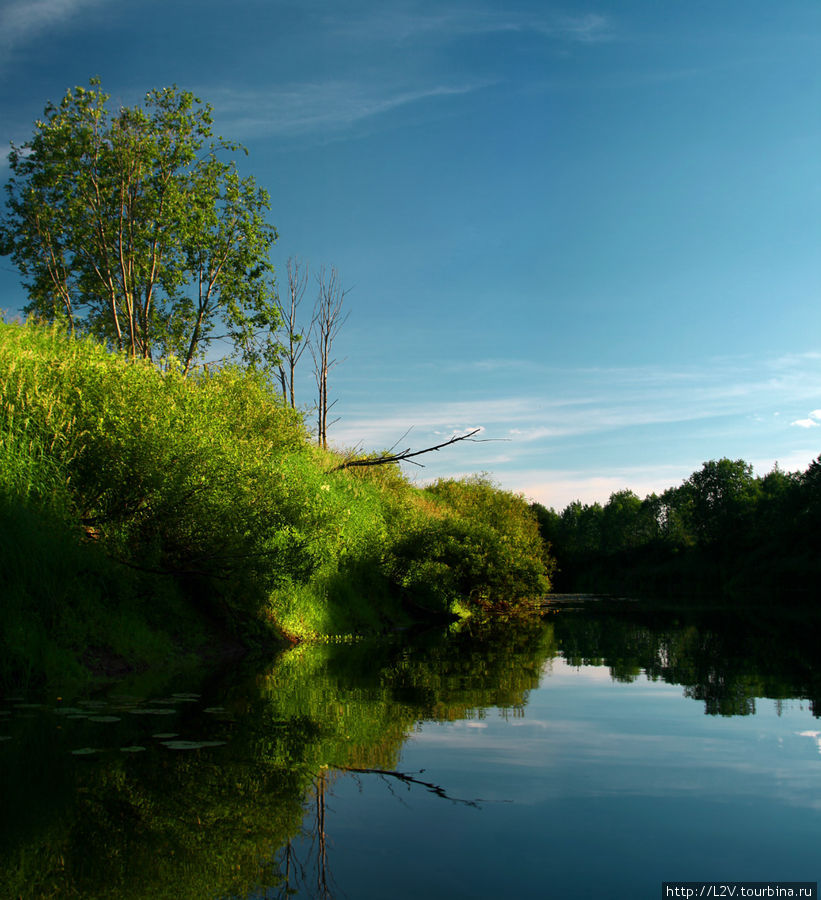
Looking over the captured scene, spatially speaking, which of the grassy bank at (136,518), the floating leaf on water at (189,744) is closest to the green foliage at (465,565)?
the grassy bank at (136,518)

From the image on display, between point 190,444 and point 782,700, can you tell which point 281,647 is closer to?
point 190,444

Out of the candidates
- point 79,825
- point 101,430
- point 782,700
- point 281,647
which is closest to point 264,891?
point 79,825

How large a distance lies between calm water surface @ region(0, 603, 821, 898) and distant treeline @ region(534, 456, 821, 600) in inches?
2871

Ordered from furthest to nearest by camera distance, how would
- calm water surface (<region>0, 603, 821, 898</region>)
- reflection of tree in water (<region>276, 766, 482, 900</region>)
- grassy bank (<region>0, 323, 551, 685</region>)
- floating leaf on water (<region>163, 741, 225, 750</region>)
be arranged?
grassy bank (<region>0, 323, 551, 685</region>), floating leaf on water (<region>163, 741, 225, 750</region>), calm water surface (<region>0, 603, 821, 898</region>), reflection of tree in water (<region>276, 766, 482, 900</region>)

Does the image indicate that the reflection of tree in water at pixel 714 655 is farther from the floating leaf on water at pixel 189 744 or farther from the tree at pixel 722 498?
the tree at pixel 722 498

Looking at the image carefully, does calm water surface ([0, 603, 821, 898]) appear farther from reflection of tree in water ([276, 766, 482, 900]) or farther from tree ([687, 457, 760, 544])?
tree ([687, 457, 760, 544])

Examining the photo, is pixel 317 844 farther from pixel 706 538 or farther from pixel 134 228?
pixel 706 538

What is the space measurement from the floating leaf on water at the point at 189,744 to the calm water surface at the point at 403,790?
0.02 metres

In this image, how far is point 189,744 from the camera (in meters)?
7.32

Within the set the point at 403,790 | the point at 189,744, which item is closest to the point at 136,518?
the point at 189,744

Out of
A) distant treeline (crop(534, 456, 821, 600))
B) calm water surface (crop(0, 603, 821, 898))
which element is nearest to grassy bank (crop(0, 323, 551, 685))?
calm water surface (crop(0, 603, 821, 898))

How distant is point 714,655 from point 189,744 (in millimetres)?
13881

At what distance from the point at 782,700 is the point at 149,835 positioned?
30.0ft

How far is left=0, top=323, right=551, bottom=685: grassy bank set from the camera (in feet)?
37.8
